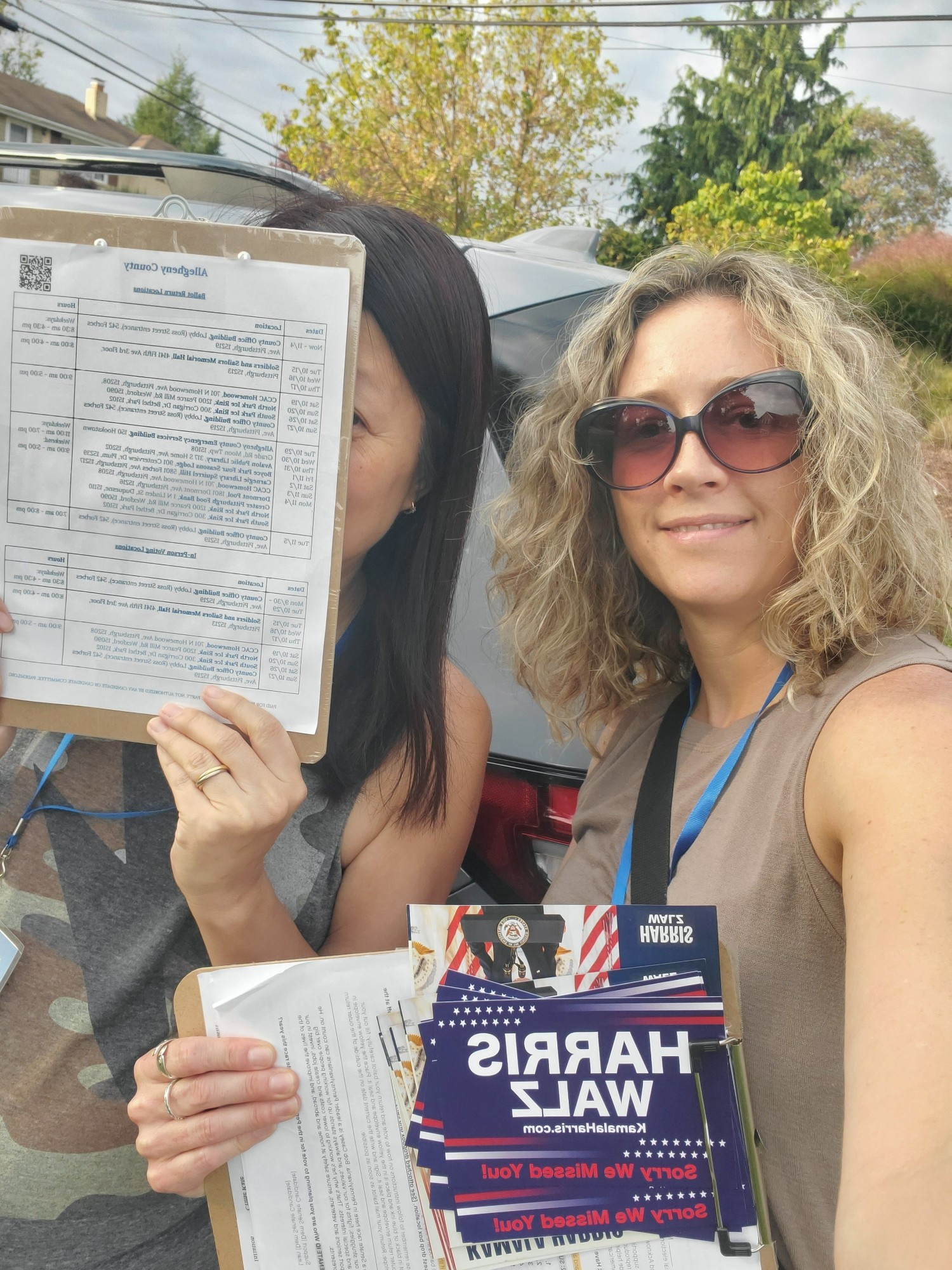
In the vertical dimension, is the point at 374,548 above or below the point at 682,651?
above

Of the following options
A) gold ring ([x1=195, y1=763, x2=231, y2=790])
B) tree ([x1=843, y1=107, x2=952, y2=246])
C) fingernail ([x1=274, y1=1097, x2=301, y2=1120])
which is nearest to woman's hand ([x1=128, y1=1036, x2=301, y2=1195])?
fingernail ([x1=274, y1=1097, x2=301, y2=1120])

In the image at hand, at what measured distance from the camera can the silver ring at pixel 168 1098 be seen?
1187 millimetres

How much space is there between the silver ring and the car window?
5.63ft

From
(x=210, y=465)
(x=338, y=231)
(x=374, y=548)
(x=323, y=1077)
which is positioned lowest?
A: (x=323, y=1077)

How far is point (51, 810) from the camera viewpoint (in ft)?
4.66

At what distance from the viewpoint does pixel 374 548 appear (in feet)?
5.51

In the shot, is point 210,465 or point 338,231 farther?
point 338,231

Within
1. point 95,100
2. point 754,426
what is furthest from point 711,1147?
point 95,100

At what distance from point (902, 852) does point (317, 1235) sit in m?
0.79

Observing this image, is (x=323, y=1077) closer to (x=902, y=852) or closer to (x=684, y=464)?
(x=902, y=852)

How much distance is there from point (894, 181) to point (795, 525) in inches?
1784

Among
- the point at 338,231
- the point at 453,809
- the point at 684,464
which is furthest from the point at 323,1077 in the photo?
the point at 338,231

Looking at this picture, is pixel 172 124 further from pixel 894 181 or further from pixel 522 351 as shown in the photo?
pixel 522 351

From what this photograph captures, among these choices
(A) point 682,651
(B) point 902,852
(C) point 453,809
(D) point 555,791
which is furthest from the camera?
(D) point 555,791
